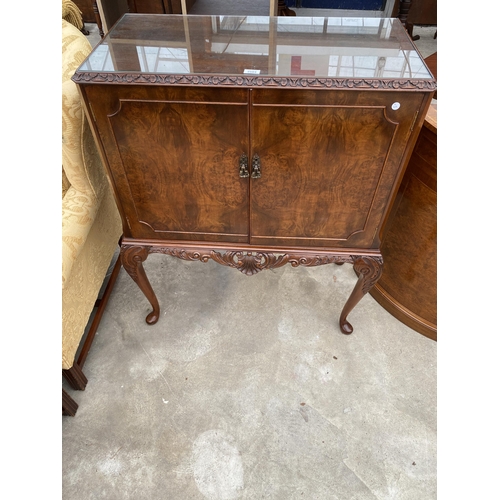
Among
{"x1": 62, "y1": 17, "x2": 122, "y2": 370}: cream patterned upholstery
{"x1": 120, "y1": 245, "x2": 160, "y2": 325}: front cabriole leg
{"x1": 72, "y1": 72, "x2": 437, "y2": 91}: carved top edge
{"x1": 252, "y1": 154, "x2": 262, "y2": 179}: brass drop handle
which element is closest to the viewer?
{"x1": 72, "y1": 72, "x2": 437, "y2": 91}: carved top edge

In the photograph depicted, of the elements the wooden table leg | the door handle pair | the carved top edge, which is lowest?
the wooden table leg

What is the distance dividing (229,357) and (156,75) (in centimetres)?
105

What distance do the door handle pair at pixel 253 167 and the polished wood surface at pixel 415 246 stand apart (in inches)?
23.4

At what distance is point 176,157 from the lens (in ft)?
3.27

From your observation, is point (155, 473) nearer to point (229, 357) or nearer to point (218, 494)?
point (218, 494)

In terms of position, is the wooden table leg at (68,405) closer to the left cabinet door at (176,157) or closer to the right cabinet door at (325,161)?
the left cabinet door at (176,157)

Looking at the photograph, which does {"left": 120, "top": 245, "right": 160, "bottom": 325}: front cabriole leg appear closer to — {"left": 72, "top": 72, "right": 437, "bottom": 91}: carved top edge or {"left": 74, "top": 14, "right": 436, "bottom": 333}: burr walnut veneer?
{"left": 74, "top": 14, "right": 436, "bottom": 333}: burr walnut veneer

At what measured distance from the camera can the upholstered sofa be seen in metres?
1.11

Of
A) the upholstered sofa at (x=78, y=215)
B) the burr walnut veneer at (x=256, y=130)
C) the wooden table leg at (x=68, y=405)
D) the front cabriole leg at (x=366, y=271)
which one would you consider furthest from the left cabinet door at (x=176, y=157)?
the wooden table leg at (x=68, y=405)

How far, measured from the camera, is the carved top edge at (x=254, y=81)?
2.72ft

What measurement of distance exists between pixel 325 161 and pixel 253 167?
0.62ft

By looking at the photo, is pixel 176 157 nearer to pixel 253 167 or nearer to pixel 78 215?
pixel 253 167

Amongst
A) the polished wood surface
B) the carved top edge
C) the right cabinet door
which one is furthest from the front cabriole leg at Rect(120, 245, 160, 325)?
the polished wood surface

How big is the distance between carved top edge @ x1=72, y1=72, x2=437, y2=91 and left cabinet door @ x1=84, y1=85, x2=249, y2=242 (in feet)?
0.07
